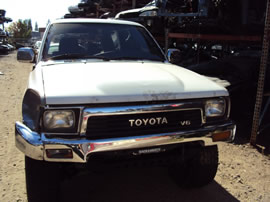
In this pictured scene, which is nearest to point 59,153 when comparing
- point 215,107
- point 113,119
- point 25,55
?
point 113,119

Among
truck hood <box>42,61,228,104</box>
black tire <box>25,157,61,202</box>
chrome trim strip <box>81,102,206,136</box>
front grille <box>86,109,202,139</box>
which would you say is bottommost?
black tire <box>25,157,61,202</box>

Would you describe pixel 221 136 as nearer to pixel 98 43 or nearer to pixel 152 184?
pixel 152 184

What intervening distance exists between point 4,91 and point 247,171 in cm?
738

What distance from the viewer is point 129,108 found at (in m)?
2.27

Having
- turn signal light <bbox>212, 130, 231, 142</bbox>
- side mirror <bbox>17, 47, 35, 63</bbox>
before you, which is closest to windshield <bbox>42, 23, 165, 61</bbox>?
side mirror <bbox>17, 47, 35, 63</bbox>

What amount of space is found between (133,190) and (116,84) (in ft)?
4.64

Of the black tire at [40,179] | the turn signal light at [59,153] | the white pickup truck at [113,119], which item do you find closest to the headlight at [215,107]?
the white pickup truck at [113,119]

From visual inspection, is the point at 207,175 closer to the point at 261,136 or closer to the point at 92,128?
the point at 92,128

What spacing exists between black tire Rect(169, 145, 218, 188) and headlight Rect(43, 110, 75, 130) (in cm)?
126

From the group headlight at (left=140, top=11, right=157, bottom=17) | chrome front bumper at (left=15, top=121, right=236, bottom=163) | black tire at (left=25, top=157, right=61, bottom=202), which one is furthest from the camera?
headlight at (left=140, top=11, right=157, bottom=17)

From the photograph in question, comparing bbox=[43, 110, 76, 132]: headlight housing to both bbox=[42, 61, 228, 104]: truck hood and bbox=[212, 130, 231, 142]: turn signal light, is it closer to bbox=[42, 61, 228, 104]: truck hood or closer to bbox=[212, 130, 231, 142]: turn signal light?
bbox=[42, 61, 228, 104]: truck hood

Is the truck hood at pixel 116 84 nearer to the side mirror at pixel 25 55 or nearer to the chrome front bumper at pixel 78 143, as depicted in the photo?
the chrome front bumper at pixel 78 143

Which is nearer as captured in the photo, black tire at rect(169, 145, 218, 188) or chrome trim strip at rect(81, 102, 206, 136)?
chrome trim strip at rect(81, 102, 206, 136)

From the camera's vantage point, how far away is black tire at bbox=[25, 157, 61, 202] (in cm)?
236
